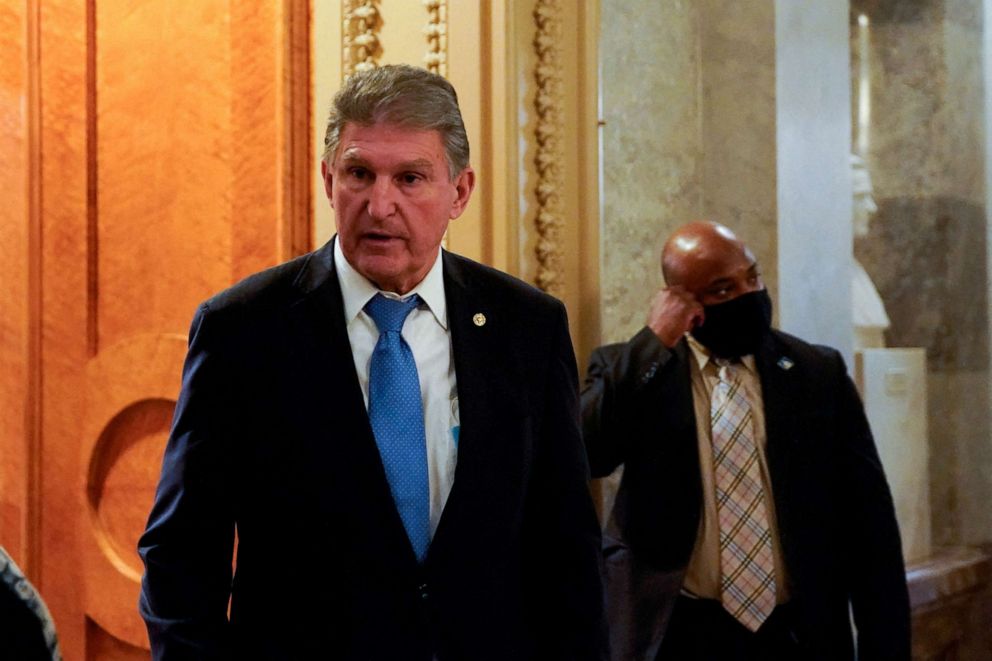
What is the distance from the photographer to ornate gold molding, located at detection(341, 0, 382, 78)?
2721 mm

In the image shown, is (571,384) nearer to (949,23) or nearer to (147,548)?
(147,548)

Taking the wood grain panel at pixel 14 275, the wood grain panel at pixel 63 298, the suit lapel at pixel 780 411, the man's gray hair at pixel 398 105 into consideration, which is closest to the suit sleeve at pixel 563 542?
the man's gray hair at pixel 398 105

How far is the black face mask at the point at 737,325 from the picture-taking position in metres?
2.73

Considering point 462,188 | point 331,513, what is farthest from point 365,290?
point 331,513

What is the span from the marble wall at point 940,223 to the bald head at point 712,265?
2.36 metres

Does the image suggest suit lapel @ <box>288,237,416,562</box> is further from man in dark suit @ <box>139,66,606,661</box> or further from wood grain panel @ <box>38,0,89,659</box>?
wood grain panel @ <box>38,0,89,659</box>

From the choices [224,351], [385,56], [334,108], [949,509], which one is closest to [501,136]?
[385,56]

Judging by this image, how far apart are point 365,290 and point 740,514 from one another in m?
1.18

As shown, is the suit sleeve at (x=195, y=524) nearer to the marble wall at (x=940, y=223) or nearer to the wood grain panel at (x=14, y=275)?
the wood grain panel at (x=14, y=275)

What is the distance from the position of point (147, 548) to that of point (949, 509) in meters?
3.83

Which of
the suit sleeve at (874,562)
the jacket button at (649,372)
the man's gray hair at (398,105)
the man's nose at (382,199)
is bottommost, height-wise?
the suit sleeve at (874,562)

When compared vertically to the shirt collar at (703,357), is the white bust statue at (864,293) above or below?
above

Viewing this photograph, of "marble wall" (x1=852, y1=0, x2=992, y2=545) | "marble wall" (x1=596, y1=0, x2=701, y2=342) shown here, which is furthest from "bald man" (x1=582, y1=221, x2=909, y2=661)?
"marble wall" (x1=852, y1=0, x2=992, y2=545)

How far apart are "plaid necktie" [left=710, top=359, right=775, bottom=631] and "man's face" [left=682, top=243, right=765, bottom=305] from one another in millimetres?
207
